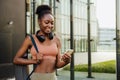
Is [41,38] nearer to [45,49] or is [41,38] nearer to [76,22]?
[45,49]

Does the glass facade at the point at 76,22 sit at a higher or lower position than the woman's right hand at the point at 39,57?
higher

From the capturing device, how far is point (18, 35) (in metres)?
6.30

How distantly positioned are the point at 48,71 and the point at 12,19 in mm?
4326

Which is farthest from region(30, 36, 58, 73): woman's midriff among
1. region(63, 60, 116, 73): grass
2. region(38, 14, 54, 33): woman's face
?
region(63, 60, 116, 73): grass

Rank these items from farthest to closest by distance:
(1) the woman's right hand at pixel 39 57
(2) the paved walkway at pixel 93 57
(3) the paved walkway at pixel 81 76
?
(3) the paved walkway at pixel 81 76
(2) the paved walkway at pixel 93 57
(1) the woman's right hand at pixel 39 57

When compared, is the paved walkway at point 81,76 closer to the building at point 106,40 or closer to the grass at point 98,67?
the grass at point 98,67

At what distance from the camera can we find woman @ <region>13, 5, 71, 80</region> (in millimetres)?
1930

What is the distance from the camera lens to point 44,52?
1953 mm

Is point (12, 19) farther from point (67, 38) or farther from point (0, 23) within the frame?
point (67, 38)

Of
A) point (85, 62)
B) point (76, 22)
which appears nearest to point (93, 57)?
point (85, 62)

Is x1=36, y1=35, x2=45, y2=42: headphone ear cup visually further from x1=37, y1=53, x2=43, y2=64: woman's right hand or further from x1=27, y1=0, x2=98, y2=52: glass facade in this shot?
x1=27, y1=0, x2=98, y2=52: glass facade

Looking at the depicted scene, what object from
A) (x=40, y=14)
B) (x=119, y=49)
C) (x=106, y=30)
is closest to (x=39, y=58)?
(x=40, y=14)

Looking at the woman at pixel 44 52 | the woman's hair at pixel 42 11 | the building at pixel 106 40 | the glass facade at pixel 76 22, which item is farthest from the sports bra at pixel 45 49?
the glass facade at pixel 76 22

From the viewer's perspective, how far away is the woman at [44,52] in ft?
6.33
